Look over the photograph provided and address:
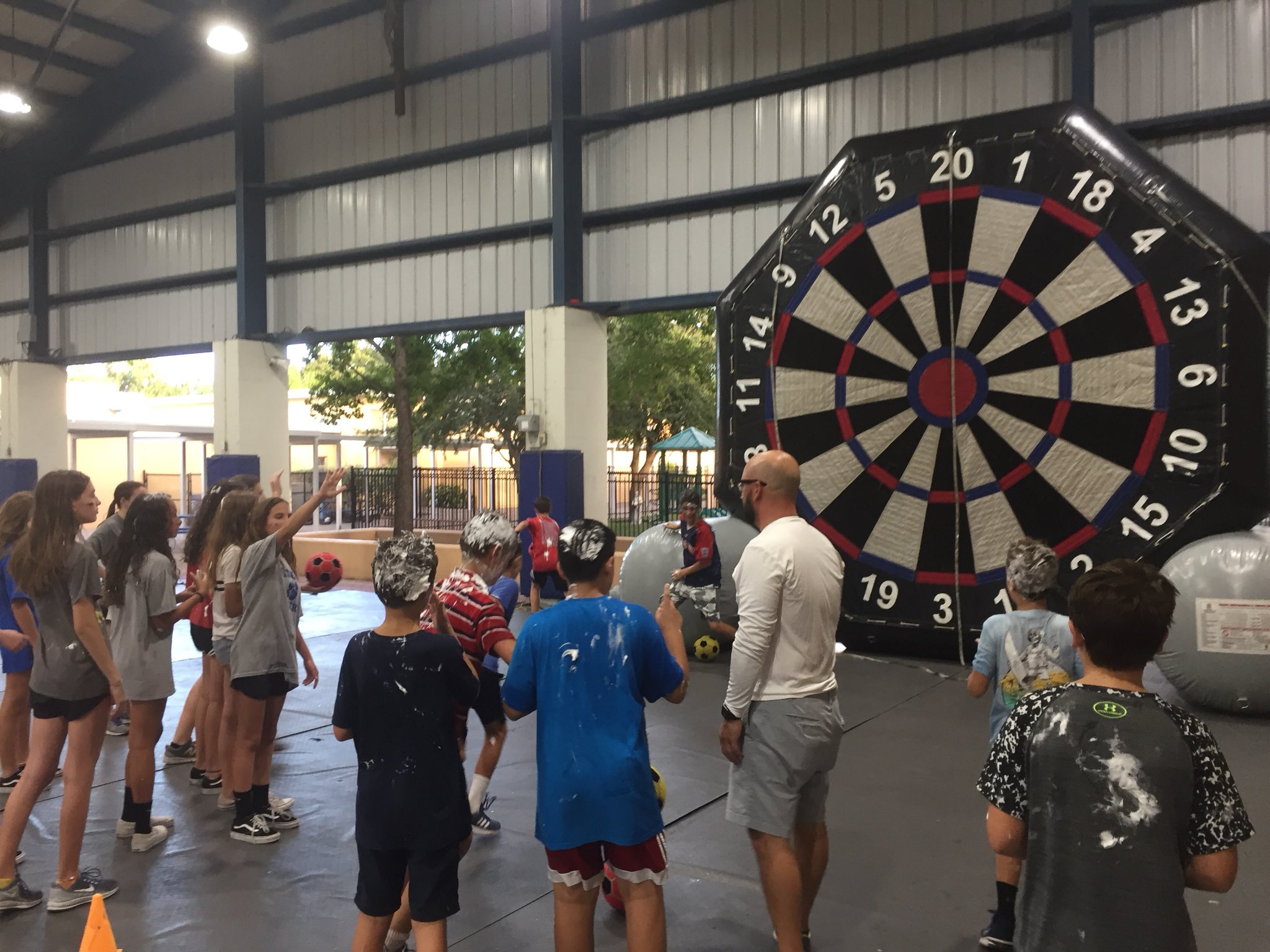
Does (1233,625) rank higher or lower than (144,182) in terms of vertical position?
lower

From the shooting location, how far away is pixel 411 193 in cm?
1340

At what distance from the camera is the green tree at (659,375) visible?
20.8 meters

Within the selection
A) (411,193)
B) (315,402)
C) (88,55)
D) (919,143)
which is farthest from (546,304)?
(315,402)

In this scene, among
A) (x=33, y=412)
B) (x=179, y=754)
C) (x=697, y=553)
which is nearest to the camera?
(x=179, y=754)

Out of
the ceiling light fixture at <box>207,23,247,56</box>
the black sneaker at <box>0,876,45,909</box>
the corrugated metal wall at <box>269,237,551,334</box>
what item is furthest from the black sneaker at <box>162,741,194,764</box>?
the corrugated metal wall at <box>269,237,551,334</box>

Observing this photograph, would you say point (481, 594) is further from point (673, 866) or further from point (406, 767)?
point (673, 866)

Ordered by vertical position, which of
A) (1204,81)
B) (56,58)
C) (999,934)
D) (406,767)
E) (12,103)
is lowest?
(999,934)

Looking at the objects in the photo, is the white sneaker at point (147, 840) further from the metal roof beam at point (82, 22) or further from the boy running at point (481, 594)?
the metal roof beam at point (82, 22)

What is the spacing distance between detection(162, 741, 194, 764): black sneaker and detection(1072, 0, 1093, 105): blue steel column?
871 cm

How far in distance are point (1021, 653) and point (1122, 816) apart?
5.38 feet

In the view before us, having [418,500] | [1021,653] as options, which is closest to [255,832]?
[1021,653]

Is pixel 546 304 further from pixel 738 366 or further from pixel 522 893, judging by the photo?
pixel 522 893

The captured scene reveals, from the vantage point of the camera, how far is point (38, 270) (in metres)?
17.4

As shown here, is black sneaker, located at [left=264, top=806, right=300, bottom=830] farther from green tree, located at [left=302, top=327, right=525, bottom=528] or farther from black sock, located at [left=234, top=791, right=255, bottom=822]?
green tree, located at [left=302, top=327, right=525, bottom=528]
